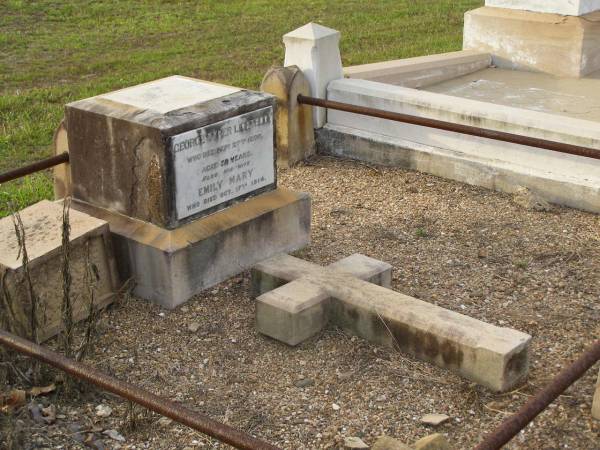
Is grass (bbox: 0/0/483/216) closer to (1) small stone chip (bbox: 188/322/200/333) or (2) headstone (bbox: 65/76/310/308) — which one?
(2) headstone (bbox: 65/76/310/308)

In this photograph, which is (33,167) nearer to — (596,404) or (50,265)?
(50,265)

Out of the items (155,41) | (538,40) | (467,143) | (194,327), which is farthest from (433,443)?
(155,41)

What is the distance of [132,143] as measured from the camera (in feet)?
16.5

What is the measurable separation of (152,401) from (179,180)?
2.34 meters

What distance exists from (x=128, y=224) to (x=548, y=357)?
2370 mm

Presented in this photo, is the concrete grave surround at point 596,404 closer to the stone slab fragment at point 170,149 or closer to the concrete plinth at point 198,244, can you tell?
the concrete plinth at point 198,244

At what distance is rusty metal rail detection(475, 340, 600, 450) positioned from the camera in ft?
8.81

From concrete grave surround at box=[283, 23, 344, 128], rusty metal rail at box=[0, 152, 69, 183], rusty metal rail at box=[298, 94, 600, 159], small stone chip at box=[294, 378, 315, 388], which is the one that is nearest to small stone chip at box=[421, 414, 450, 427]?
small stone chip at box=[294, 378, 315, 388]

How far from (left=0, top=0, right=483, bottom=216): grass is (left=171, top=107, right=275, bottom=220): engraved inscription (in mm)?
2462

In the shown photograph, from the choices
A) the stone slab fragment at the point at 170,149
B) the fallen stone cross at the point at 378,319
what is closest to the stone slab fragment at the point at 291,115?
the stone slab fragment at the point at 170,149

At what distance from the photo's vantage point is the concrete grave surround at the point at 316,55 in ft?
23.8

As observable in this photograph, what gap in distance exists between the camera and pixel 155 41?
12.4 meters

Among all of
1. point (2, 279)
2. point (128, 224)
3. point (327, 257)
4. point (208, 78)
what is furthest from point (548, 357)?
point (208, 78)

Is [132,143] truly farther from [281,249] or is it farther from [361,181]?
[361,181]
